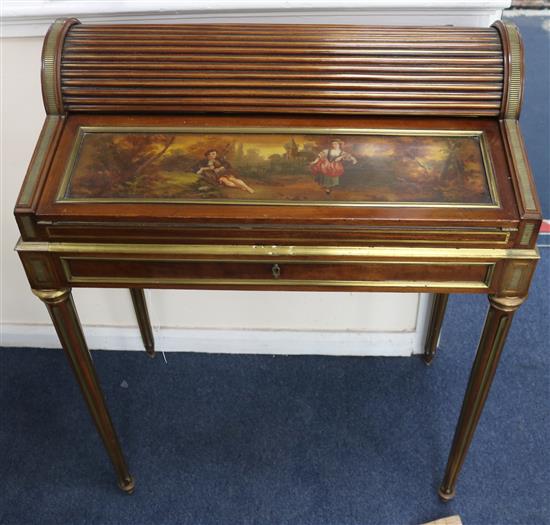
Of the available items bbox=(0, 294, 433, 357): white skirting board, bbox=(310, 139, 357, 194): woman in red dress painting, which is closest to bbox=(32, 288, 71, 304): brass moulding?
bbox=(310, 139, 357, 194): woman in red dress painting

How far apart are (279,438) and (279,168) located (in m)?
1.09

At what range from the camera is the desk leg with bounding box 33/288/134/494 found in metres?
1.53

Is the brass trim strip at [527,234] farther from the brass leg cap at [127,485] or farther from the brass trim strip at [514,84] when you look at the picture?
the brass leg cap at [127,485]

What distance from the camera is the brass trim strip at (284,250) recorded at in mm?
1380

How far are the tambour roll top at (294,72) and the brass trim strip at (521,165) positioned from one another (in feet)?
0.16

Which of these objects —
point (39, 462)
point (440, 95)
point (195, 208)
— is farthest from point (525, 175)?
point (39, 462)

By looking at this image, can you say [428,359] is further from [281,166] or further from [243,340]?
[281,166]

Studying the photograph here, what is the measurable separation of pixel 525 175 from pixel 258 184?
0.57 metres

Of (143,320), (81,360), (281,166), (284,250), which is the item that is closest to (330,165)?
(281,166)

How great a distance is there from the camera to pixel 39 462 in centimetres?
215

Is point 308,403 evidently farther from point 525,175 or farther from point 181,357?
point 525,175

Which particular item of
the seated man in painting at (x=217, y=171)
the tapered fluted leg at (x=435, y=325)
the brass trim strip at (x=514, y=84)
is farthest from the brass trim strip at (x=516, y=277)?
the tapered fluted leg at (x=435, y=325)

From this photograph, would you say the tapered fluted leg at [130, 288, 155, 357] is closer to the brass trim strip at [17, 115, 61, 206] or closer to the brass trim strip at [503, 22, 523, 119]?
the brass trim strip at [17, 115, 61, 206]

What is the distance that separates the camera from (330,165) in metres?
1.46
